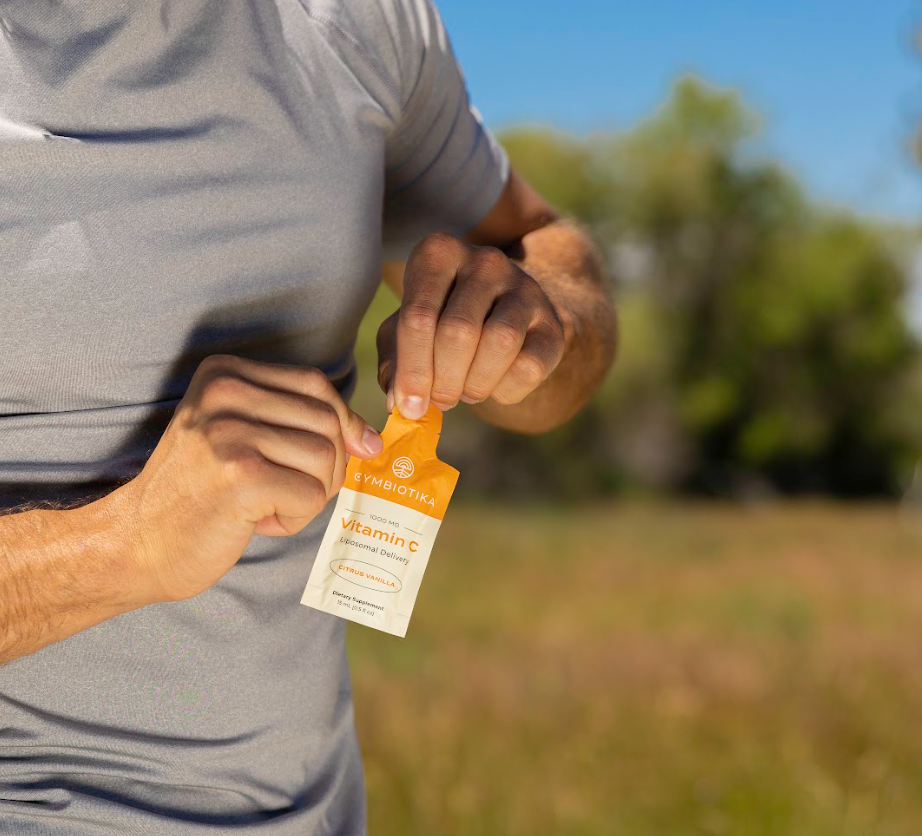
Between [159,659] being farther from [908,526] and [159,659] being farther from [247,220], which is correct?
[908,526]

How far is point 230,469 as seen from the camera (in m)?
0.96

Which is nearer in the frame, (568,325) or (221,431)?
(221,431)

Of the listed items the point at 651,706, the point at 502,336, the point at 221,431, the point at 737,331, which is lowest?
the point at 737,331

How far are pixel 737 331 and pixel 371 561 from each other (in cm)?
2047

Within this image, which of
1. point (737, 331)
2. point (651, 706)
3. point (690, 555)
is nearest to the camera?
point (651, 706)

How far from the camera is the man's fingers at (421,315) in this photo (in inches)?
40.2

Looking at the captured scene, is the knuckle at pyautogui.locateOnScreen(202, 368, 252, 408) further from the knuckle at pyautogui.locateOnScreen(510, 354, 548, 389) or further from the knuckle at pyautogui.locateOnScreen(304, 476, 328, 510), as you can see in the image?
the knuckle at pyautogui.locateOnScreen(510, 354, 548, 389)

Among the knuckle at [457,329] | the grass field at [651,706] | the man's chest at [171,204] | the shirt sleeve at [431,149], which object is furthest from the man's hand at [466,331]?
the grass field at [651,706]

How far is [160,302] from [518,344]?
49cm

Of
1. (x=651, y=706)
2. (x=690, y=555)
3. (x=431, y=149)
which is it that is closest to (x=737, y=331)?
(x=690, y=555)

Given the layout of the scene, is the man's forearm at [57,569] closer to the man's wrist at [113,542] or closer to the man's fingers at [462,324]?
the man's wrist at [113,542]

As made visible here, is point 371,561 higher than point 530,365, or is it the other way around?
point 530,365

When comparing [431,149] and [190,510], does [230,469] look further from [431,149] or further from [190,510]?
[431,149]

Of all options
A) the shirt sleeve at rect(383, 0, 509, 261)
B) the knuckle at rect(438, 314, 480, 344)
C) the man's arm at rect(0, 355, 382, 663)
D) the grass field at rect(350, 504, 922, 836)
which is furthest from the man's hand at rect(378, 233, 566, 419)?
→ the grass field at rect(350, 504, 922, 836)
